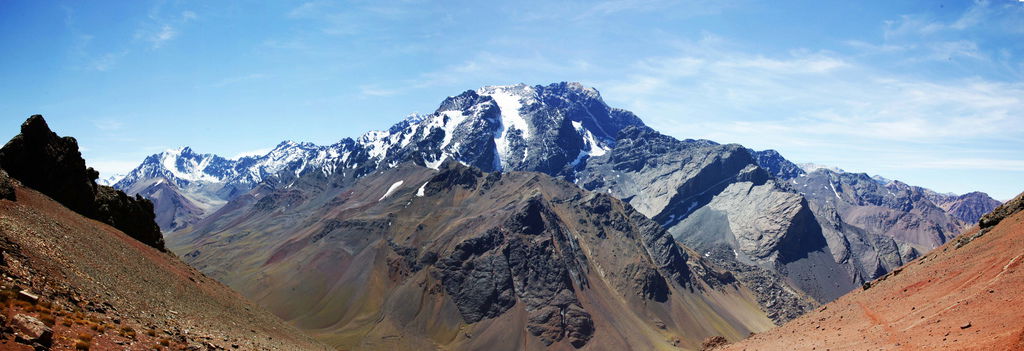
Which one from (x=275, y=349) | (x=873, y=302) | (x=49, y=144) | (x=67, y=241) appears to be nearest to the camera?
(x=67, y=241)

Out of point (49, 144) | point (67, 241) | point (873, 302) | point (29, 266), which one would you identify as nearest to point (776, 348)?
point (873, 302)

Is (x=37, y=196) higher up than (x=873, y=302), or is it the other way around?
(x=37, y=196)

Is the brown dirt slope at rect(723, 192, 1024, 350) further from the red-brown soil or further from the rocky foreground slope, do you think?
the rocky foreground slope

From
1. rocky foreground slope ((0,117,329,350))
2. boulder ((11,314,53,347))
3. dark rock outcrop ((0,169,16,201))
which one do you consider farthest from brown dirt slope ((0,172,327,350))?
dark rock outcrop ((0,169,16,201))

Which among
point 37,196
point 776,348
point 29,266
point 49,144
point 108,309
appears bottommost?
point 776,348

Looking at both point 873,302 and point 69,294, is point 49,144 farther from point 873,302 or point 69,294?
point 873,302

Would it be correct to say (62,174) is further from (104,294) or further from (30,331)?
(30,331)
